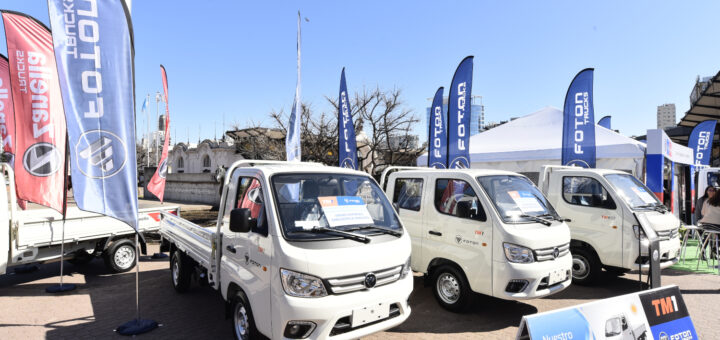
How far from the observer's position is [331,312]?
10.5ft

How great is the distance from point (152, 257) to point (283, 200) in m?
7.32

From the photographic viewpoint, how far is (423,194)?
5.77 m

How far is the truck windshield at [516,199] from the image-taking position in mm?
4988

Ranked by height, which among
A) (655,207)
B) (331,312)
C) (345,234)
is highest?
(345,234)

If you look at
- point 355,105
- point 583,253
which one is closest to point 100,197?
point 583,253

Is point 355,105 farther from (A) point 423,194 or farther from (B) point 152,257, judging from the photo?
(A) point 423,194

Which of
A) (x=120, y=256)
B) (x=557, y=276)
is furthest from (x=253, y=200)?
(x=120, y=256)

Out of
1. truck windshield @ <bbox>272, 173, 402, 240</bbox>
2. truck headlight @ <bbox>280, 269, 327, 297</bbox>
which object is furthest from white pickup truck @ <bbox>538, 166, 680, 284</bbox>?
truck headlight @ <bbox>280, 269, 327, 297</bbox>

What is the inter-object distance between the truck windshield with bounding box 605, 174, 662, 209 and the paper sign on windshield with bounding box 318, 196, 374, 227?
505 cm

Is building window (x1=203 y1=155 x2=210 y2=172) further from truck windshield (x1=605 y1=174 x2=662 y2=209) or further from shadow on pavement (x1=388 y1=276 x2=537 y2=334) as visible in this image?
truck windshield (x1=605 y1=174 x2=662 y2=209)

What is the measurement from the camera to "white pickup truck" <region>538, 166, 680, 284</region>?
626 cm

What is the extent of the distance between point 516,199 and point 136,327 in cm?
519

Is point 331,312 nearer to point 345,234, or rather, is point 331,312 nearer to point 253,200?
point 345,234

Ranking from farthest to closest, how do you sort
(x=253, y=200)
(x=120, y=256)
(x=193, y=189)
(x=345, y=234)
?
(x=193, y=189)
(x=120, y=256)
(x=253, y=200)
(x=345, y=234)
